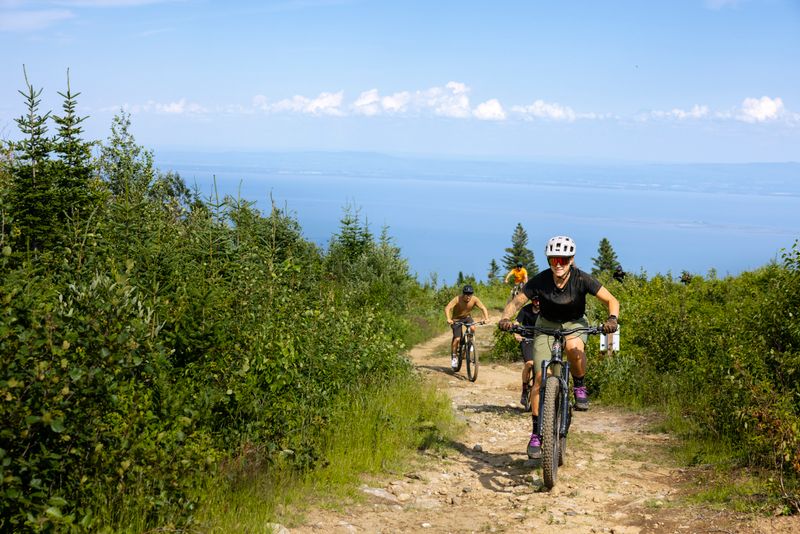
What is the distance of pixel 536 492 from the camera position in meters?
7.51

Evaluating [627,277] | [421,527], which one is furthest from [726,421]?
[627,277]

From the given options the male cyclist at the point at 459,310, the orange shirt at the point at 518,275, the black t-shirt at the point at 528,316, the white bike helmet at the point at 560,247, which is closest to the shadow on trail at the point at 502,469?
the white bike helmet at the point at 560,247

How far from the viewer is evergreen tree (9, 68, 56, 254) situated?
9938 millimetres

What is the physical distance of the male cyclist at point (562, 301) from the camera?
792cm

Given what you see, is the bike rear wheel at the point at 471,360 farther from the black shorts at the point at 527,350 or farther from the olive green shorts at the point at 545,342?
the olive green shorts at the point at 545,342

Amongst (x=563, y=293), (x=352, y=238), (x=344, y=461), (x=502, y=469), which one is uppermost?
(x=563, y=293)

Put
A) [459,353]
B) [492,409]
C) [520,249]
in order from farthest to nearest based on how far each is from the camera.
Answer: [520,249] < [459,353] < [492,409]

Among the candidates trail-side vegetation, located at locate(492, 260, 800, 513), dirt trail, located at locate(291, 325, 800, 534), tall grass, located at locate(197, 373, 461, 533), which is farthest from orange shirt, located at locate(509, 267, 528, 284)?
dirt trail, located at locate(291, 325, 800, 534)

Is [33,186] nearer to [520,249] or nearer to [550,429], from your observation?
[550,429]

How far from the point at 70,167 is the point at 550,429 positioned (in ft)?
25.3

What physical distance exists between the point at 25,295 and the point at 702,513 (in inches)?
229

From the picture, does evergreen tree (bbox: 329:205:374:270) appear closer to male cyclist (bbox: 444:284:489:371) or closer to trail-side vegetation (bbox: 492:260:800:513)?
male cyclist (bbox: 444:284:489:371)

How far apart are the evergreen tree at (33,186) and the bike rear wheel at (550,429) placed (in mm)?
6844

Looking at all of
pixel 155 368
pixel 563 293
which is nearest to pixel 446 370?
pixel 563 293
